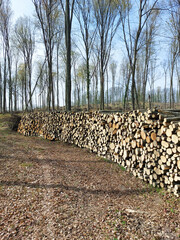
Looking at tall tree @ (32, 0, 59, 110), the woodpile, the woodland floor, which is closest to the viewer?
the woodland floor

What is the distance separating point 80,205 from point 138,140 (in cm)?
226

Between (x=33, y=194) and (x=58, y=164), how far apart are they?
183 cm

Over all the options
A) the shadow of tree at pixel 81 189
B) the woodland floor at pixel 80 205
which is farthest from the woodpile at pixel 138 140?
the shadow of tree at pixel 81 189

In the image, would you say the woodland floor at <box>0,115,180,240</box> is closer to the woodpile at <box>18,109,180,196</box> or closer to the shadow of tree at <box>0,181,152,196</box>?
the shadow of tree at <box>0,181,152,196</box>

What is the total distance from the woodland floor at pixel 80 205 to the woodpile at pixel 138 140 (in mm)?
350

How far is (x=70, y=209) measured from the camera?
9.77 ft

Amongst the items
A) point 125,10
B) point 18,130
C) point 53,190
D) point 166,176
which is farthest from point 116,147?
point 125,10

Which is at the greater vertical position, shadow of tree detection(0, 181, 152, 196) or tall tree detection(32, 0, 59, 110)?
tall tree detection(32, 0, 59, 110)

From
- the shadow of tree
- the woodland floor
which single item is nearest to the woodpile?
the woodland floor

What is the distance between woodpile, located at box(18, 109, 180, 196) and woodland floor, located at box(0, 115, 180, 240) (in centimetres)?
35

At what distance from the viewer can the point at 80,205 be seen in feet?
10.3

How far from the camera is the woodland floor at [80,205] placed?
8.13 feet

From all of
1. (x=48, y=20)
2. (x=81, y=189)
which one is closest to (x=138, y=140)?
(x=81, y=189)

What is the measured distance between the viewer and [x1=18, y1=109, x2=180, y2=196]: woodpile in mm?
3590
